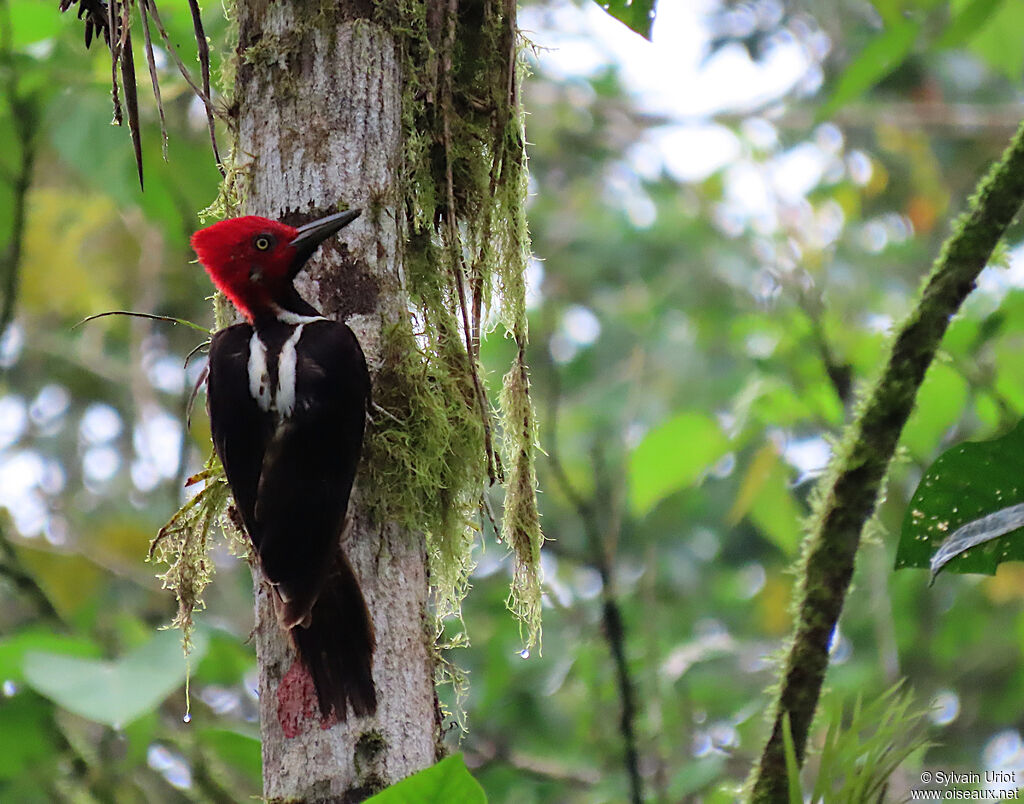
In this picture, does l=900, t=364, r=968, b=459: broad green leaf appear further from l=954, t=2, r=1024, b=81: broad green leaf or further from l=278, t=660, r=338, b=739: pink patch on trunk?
l=278, t=660, r=338, b=739: pink patch on trunk

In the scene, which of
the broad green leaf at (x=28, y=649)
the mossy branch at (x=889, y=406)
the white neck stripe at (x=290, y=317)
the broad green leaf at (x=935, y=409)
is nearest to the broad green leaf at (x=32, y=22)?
the white neck stripe at (x=290, y=317)

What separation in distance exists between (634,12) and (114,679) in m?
1.94

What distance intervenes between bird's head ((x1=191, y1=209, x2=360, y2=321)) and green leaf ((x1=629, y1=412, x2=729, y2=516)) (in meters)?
1.30

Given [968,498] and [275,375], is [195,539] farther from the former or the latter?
[968,498]

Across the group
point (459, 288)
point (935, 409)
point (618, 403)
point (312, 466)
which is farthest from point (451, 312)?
point (618, 403)

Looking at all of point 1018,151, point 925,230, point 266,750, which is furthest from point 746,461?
point 925,230

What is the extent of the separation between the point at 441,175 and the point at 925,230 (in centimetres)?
672

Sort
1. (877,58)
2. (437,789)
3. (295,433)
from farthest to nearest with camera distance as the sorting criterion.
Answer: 1. (877,58)
2. (295,433)
3. (437,789)

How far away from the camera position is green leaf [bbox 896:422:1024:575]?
6.15 ft

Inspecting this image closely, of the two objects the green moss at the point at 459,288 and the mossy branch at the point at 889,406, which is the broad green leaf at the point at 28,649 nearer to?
the green moss at the point at 459,288


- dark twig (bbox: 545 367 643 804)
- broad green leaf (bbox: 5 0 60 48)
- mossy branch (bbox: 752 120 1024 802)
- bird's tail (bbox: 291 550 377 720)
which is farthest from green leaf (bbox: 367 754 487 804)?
broad green leaf (bbox: 5 0 60 48)

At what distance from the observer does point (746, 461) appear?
17.0 feet

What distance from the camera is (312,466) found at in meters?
2.49

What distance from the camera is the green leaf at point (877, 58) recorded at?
125 inches
